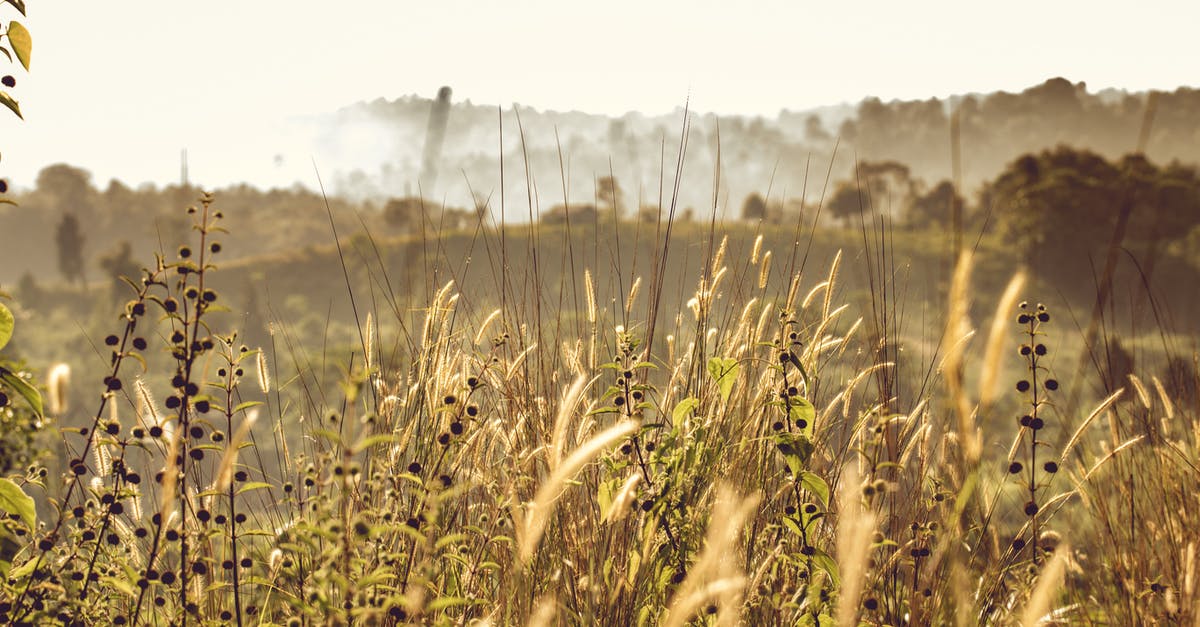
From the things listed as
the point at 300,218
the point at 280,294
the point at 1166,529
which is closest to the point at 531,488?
the point at 1166,529

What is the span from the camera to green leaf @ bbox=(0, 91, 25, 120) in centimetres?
190

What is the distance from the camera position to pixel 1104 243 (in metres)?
29.4

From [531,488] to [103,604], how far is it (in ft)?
3.91

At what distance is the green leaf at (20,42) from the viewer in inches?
75.6

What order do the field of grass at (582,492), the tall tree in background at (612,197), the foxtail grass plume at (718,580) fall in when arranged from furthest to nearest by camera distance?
the tall tree in background at (612,197), the field of grass at (582,492), the foxtail grass plume at (718,580)

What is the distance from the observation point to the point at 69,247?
2062 inches

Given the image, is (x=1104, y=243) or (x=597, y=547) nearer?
(x=597, y=547)

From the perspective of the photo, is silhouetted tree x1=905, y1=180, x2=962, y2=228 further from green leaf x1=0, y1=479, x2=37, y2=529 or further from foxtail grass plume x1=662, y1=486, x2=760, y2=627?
green leaf x1=0, y1=479, x2=37, y2=529

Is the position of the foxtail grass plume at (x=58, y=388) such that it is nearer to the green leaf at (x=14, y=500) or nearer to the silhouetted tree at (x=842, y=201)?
the green leaf at (x=14, y=500)

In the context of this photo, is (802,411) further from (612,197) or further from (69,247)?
(69,247)

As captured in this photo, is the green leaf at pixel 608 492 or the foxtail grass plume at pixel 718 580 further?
the green leaf at pixel 608 492

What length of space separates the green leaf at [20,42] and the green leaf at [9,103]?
3.2 inches

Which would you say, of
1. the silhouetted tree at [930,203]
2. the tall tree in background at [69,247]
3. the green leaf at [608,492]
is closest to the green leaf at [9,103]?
the green leaf at [608,492]

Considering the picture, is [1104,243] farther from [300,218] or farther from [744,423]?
[300,218]
